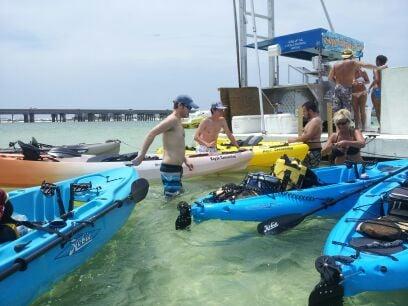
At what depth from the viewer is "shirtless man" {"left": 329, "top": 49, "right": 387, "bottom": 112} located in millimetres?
9133

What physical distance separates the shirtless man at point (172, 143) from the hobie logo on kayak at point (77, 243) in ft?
5.84

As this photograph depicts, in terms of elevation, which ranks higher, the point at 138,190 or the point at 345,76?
the point at 345,76

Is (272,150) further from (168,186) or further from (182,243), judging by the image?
(182,243)

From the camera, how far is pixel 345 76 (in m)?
9.20

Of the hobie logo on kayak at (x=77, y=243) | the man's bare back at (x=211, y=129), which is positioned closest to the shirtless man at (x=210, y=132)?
the man's bare back at (x=211, y=129)

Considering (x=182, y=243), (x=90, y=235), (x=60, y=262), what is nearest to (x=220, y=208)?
(x=182, y=243)

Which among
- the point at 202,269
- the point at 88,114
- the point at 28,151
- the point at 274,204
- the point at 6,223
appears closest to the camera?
the point at 6,223

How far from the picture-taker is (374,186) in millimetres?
5082

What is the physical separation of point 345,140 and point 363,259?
10.9 ft

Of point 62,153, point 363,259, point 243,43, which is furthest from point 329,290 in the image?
point 243,43

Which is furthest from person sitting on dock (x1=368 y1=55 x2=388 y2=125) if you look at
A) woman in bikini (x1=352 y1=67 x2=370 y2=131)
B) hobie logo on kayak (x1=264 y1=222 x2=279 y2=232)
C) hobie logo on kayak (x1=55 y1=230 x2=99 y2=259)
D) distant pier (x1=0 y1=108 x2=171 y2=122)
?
distant pier (x1=0 y1=108 x2=171 y2=122)

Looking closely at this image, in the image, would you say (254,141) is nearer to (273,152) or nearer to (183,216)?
(273,152)

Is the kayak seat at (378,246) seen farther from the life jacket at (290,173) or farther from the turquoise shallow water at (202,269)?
the life jacket at (290,173)

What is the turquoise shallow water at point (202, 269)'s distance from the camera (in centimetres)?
373
